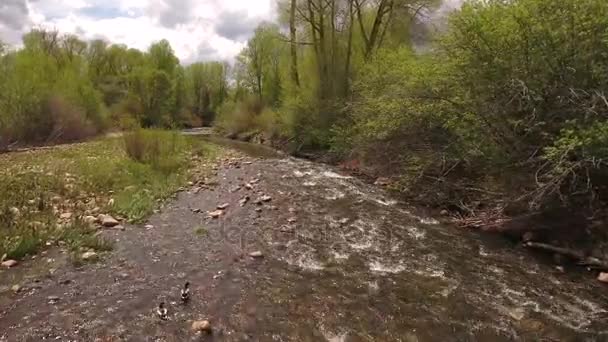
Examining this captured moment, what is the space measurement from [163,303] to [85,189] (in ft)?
21.3

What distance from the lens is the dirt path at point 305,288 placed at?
5.09m

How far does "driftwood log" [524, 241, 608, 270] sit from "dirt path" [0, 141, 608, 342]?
0.44 m

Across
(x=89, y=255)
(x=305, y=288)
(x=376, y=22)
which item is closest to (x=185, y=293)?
(x=305, y=288)

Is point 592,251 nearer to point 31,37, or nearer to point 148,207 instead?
point 148,207

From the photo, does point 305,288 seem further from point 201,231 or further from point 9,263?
point 9,263

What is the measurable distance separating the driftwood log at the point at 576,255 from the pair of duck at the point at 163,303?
698cm

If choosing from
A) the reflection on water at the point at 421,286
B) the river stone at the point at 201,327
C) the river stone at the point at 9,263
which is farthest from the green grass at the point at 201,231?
the river stone at the point at 201,327

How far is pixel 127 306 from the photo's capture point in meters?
5.44

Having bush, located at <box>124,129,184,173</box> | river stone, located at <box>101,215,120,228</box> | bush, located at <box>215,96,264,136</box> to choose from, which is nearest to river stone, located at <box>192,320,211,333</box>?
river stone, located at <box>101,215,120,228</box>

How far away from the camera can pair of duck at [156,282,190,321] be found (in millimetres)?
5230

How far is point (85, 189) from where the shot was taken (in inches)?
418

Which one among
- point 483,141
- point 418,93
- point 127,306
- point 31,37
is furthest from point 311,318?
point 31,37

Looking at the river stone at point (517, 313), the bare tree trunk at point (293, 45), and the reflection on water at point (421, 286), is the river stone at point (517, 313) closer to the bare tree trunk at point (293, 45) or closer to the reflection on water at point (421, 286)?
the reflection on water at point (421, 286)

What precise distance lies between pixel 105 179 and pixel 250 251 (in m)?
6.14
